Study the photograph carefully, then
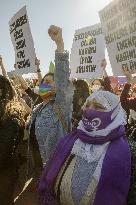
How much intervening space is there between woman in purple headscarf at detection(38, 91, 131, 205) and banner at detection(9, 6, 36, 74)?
11.9 ft

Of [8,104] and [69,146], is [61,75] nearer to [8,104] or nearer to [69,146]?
[8,104]

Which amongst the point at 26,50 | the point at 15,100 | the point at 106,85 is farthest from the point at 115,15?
the point at 15,100

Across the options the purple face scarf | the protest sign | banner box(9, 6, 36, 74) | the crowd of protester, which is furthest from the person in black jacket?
the protest sign

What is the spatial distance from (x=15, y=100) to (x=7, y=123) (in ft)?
1.39

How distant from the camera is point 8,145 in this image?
3.62 m

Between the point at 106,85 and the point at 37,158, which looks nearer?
the point at 37,158

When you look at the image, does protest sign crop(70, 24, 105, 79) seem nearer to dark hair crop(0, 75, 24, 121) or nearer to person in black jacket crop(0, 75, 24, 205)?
dark hair crop(0, 75, 24, 121)

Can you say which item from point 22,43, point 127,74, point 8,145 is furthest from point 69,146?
point 22,43

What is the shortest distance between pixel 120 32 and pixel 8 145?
2.86 metres

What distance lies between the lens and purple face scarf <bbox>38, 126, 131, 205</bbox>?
2674 millimetres

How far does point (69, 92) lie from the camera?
3648 millimetres

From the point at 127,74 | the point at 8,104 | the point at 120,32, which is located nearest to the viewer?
the point at 8,104

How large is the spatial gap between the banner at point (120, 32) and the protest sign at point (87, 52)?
3.75 ft

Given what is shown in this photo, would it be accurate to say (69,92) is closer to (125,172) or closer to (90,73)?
(125,172)
